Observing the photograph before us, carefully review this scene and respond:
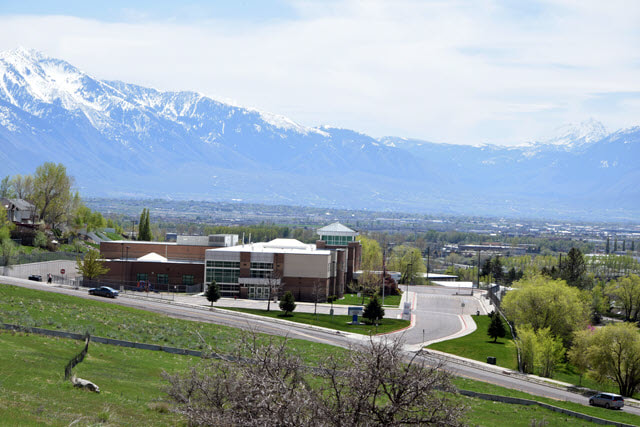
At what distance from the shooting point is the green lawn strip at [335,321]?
73188 millimetres

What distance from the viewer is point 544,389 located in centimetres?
5194

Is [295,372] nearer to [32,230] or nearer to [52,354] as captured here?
[52,354]

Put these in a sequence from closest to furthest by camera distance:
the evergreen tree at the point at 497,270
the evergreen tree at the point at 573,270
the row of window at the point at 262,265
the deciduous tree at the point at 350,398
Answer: the deciduous tree at the point at 350,398
the row of window at the point at 262,265
the evergreen tree at the point at 573,270
the evergreen tree at the point at 497,270

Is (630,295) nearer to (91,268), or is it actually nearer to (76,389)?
(91,268)

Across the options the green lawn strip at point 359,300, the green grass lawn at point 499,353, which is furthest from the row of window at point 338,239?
the green grass lawn at point 499,353

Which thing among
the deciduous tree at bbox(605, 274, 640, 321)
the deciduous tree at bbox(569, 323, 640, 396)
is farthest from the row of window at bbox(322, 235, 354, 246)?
the deciduous tree at bbox(569, 323, 640, 396)

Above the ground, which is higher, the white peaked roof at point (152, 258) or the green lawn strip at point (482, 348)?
the white peaked roof at point (152, 258)

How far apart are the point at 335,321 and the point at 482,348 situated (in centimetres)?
1584

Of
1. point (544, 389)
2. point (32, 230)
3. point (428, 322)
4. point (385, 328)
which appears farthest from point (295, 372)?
point (32, 230)

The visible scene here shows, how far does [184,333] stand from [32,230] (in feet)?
221

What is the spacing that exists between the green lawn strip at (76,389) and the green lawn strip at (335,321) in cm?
3363

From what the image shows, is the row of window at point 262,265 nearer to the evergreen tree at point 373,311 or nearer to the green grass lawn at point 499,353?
the evergreen tree at point 373,311

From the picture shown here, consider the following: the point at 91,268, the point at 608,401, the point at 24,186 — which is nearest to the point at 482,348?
the point at 608,401

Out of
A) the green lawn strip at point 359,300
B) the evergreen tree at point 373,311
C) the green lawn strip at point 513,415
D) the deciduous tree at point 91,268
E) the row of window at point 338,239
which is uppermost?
the row of window at point 338,239
